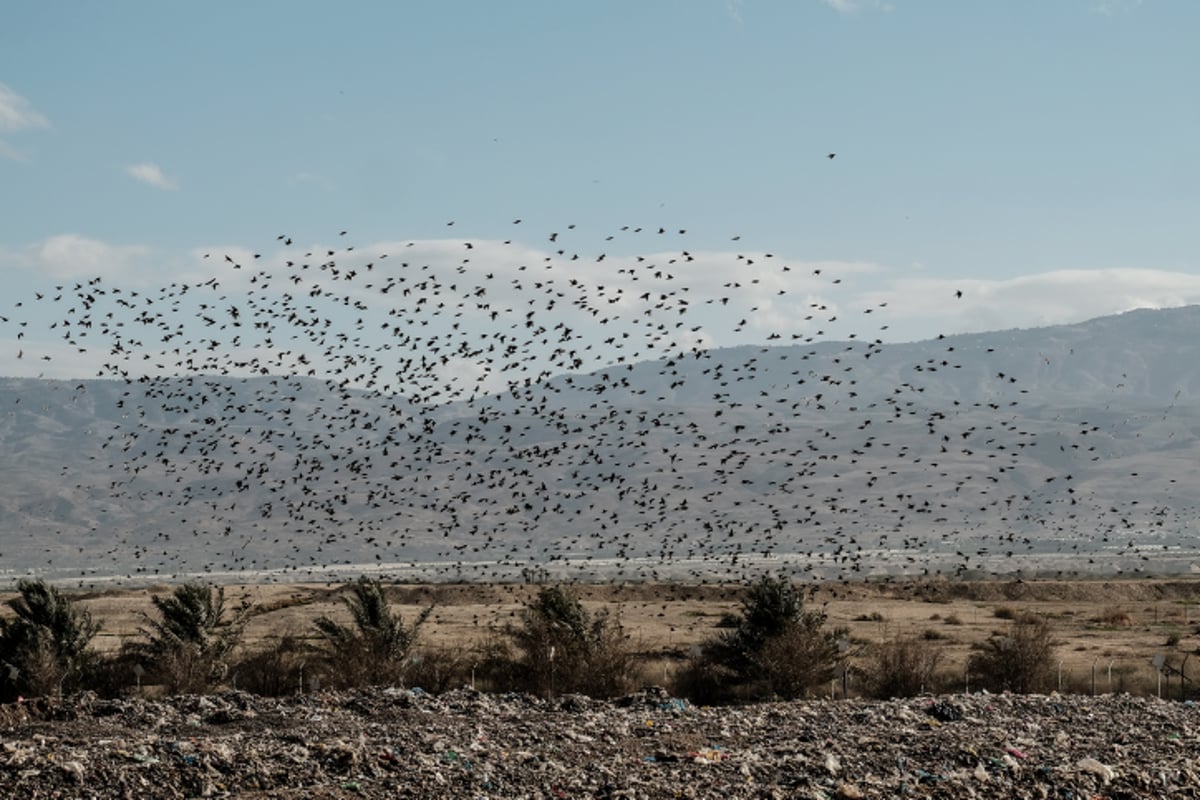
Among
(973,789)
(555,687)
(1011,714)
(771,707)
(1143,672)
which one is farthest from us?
(1143,672)

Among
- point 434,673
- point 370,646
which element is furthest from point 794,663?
point 370,646

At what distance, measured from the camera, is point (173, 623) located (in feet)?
157

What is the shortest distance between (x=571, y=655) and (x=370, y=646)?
6.51 meters

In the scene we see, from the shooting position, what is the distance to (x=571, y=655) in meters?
41.9

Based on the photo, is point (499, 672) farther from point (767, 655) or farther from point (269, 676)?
point (767, 655)

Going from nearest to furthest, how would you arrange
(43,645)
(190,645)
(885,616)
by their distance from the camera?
(43,645) → (190,645) → (885,616)

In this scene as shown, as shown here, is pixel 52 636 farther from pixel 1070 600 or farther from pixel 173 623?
pixel 1070 600

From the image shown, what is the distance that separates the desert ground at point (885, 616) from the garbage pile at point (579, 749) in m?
11.9

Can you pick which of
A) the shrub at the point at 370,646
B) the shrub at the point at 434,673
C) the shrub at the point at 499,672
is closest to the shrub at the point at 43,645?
the shrub at the point at 370,646

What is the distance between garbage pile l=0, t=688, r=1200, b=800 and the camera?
23.8 m

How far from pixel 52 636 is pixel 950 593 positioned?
83.5 m

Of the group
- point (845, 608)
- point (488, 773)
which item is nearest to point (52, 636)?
point (488, 773)

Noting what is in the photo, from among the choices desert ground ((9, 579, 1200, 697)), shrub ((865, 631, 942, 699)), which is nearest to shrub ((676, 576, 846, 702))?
shrub ((865, 631, 942, 699))

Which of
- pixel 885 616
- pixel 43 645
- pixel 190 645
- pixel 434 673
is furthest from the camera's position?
pixel 885 616
